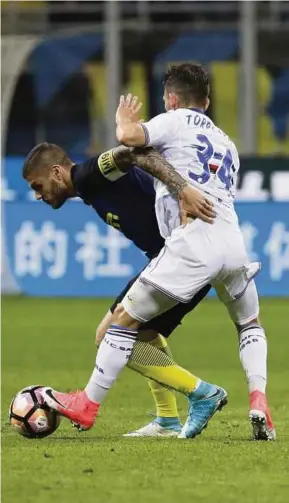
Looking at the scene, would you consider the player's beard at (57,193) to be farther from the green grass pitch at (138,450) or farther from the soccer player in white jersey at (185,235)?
the green grass pitch at (138,450)

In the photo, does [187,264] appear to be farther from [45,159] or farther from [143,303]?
[45,159]

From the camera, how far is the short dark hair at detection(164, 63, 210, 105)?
7500 mm

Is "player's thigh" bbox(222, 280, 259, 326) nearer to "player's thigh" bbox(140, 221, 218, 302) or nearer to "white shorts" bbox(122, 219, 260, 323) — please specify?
"white shorts" bbox(122, 219, 260, 323)

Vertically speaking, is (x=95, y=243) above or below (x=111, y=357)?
below

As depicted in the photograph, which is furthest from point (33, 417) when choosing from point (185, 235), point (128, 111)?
point (128, 111)

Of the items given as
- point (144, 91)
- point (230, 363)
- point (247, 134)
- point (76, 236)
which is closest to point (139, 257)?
point (76, 236)

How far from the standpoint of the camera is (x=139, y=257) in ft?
66.5

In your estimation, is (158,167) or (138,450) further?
(158,167)

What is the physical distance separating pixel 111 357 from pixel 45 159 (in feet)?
3.73

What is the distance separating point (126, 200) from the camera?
25.8 feet

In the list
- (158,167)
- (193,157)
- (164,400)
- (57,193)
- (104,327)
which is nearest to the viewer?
(158,167)

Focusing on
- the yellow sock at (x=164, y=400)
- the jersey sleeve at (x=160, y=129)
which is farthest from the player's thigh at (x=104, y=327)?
the jersey sleeve at (x=160, y=129)

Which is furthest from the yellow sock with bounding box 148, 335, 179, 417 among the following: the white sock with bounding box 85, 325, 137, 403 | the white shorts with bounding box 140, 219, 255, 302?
the white shorts with bounding box 140, 219, 255, 302

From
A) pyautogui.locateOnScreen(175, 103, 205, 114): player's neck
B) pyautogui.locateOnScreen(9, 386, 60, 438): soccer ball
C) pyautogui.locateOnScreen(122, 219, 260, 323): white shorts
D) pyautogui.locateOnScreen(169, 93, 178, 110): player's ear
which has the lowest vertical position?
pyautogui.locateOnScreen(9, 386, 60, 438): soccer ball
